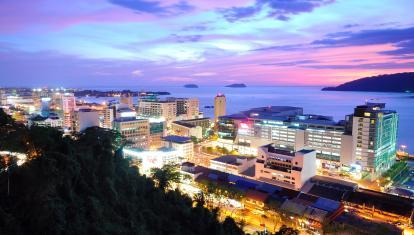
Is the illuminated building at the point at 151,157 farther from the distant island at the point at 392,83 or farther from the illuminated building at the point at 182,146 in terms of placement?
the distant island at the point at 392,83

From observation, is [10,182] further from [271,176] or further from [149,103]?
[149,103]

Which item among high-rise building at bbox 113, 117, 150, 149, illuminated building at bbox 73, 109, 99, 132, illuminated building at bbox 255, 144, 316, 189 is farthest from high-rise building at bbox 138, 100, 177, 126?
illuminated building at bbox 255, 144, 316, 189

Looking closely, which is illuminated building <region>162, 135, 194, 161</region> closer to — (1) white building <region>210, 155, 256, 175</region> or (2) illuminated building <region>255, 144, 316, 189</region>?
(1) white building <region>210, 155, 256, 175</region>

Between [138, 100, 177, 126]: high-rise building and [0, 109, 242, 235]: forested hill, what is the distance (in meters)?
34.8

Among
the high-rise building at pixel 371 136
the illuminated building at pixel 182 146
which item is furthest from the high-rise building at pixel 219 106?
the high-rise building at pixel 371 136

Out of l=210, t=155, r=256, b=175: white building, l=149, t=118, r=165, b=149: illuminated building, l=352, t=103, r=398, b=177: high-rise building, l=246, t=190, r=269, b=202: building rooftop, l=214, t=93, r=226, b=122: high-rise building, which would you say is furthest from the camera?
l=214, t=93, r=226, b=122: high-rise building

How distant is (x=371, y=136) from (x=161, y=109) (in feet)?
106

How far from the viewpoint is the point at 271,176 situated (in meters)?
22.0

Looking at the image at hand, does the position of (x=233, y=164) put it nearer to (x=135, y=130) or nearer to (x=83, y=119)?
(x=135, y=130)

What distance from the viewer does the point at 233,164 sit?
24.2m

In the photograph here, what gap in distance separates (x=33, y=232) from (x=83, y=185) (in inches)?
106

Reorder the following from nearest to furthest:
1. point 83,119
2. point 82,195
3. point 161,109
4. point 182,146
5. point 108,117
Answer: point 82,195 → point 182,146 → point 83,119 → point 108,117 → point 161,109

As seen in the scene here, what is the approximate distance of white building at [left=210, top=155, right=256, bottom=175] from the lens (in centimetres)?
2392

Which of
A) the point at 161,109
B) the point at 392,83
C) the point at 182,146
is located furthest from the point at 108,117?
the point at 392,83
